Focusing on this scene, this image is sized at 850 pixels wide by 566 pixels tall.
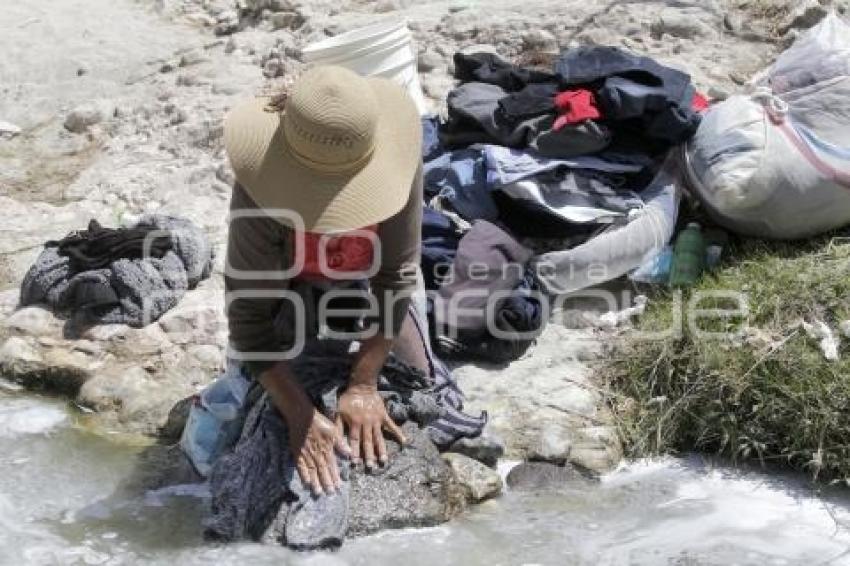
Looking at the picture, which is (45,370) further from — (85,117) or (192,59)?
(192,59)

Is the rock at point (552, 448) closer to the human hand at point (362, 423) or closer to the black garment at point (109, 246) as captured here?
the human hand at point (362, 423)

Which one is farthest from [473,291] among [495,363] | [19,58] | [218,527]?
[19,58]

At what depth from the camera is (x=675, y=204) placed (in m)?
4.59

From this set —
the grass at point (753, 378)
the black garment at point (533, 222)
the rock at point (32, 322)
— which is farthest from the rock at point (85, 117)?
the grass at point (753, 378)

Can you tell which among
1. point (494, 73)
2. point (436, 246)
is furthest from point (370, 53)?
point (436, 246)

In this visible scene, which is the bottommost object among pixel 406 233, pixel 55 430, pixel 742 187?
pixel 55 430

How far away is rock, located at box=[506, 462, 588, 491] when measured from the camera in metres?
3.63

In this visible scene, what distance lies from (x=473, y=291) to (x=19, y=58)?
4.01 m

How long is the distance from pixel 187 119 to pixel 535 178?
7.10 feet

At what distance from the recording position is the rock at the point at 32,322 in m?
4.41

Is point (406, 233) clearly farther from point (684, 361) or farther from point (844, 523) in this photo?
point (844, 523)

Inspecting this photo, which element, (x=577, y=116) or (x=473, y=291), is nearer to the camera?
(x=473, y=291)

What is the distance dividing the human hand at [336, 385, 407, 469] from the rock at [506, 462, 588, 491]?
1.65 feet

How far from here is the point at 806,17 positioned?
5.93 metres
